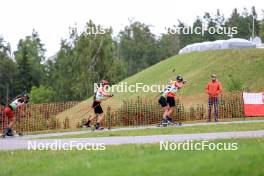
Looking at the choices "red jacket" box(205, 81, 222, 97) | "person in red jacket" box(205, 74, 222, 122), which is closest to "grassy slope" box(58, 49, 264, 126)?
"person in red jacket" box(205, 74, 222, 122)

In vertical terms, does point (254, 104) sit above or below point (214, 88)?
below

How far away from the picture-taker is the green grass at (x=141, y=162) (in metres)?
8.93

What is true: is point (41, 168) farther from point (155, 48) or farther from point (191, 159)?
point (155, 48)

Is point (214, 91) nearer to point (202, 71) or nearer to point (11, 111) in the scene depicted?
point (11, 111)

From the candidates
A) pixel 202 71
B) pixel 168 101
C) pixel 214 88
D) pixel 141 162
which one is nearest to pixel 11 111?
pixel 168 101

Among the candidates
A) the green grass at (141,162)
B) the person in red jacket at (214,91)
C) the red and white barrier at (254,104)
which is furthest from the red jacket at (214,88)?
the green grass at (141,162)

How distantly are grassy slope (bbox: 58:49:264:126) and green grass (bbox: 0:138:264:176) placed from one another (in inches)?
657

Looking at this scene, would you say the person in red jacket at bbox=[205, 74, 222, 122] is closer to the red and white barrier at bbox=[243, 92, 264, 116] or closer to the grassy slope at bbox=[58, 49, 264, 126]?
the red and white barrier at bbox=[243, 92, 264, 116]

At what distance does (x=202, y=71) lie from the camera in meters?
39.9

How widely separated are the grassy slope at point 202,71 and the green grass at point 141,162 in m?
16.7

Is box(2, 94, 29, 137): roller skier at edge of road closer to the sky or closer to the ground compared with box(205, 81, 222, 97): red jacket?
closer to the ground

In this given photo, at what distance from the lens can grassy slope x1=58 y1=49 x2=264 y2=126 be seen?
34.3 metres

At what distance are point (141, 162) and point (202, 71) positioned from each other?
30600 mm

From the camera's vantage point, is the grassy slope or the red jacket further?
the grassy slope
